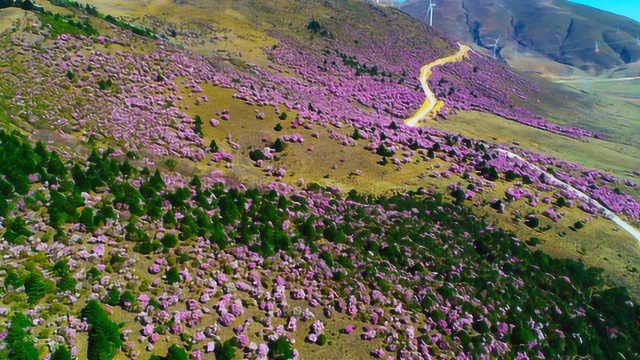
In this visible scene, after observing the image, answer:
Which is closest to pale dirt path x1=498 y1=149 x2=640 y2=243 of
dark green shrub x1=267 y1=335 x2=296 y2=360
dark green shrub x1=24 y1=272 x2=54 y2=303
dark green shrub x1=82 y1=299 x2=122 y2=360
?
dark green shrub x1=267 y1=335 x2=296 y2=360

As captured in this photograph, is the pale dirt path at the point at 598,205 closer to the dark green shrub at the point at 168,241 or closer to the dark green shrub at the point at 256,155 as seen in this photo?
the dark green shrub at the point at 256,155

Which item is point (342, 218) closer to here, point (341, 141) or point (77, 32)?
point (341, 141)

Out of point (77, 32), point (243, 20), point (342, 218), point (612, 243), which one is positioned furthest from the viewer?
point (243, 20)

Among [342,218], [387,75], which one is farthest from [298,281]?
[387,75]

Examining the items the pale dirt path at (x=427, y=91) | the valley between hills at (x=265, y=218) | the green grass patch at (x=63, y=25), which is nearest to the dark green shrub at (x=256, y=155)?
the valley between hills at (x=265, y=218)

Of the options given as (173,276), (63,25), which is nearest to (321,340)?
(173,276)
